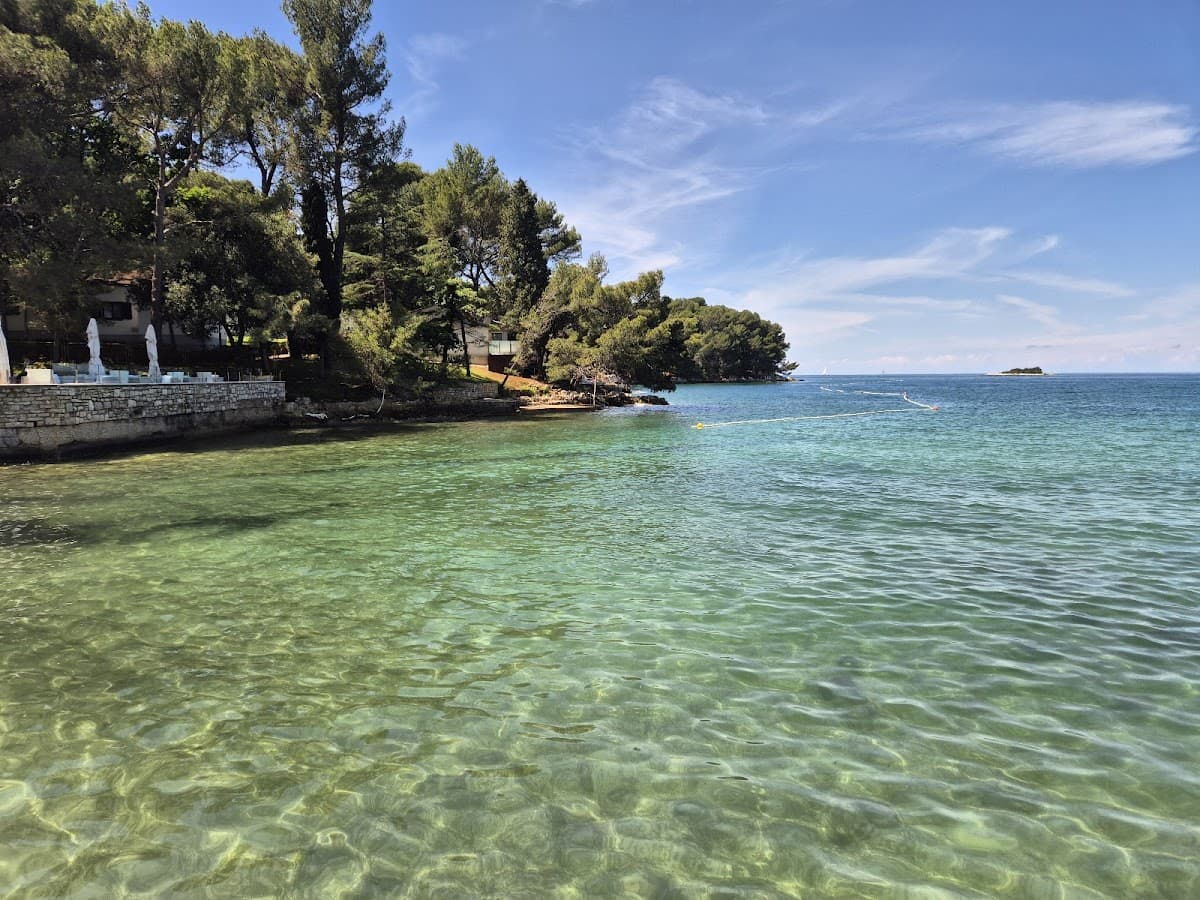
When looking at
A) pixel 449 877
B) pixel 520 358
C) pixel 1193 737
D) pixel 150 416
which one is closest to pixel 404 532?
Result: pixel 449 877

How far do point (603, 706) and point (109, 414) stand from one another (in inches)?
1087

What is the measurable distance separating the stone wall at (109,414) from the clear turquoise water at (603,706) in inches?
475

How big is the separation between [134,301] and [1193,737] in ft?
170

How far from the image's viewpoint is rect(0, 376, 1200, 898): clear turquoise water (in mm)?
3764

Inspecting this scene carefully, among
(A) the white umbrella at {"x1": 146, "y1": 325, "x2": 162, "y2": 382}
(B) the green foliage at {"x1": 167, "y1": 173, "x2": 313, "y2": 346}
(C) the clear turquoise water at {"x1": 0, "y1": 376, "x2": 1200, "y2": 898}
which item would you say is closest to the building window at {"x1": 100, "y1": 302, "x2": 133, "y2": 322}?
(B) the green foliage at {"x1": 167, "y1": 173, "x2": 313, "y2": 346}

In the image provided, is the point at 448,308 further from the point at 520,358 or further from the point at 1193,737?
the point at 1193,737

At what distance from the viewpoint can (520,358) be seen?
57.7 meters

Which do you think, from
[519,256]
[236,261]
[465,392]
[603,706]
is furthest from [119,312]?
[603,706]

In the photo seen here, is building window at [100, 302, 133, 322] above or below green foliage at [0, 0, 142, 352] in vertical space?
below

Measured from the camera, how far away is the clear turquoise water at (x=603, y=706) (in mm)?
3764

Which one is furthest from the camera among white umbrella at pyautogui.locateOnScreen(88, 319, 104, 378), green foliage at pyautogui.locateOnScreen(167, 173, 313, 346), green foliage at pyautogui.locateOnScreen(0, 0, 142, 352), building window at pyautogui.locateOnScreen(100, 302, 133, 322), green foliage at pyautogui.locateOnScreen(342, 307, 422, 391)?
building window at pyautogui.locateOnScreen(100, 302, 133, 322)

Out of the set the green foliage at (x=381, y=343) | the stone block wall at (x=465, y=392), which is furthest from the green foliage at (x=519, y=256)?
the green foliage at (x=381, y=343)

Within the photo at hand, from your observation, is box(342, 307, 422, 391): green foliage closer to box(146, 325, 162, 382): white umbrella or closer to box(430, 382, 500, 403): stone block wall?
box(430, 382, 500, 403): stone block wall

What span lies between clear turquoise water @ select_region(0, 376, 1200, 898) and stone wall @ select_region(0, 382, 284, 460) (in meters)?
12.1
